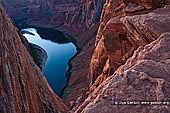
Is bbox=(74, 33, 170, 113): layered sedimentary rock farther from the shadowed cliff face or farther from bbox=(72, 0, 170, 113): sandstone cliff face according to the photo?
the shadowed cliff face

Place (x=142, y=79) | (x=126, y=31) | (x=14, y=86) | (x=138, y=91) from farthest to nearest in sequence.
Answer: (x=126, y=31) < (x=14, y=86) < (x=142, y=79) < (x=138, y=91)

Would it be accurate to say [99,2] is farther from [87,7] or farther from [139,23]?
[139,23]

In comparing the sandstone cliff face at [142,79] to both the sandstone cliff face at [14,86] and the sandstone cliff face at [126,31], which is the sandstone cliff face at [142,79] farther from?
the sandstone cliff face at [14,86]

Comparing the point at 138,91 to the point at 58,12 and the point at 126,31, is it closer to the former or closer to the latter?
the point at 126,31

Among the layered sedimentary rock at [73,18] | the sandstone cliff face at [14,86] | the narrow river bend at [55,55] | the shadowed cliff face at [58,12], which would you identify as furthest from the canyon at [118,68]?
the shadowed cliff face at [58,12]

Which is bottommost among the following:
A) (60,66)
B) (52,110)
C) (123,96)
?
(60,66)

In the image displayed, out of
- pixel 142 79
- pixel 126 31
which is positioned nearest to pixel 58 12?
pixel 126 31

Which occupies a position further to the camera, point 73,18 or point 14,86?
point 73,18

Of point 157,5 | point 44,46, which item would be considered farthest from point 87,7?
point 157,5
